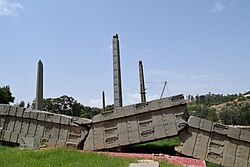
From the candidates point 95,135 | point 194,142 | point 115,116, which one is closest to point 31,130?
point 95,135

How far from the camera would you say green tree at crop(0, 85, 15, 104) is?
2595 cm

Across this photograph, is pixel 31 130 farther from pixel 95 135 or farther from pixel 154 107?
pixel 154 107

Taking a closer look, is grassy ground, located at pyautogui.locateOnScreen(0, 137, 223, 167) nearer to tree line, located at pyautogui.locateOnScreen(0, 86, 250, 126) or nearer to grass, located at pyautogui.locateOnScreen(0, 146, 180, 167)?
grass, located at pyautogui.locateOnScreen(0, 146, 180, 167)

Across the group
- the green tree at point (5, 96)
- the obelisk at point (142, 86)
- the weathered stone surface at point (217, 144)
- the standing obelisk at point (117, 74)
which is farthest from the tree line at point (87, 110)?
the weathered stone surface at point (217, 144)

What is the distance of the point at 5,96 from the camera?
1044 inches

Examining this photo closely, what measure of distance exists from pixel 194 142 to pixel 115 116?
7.89 ft

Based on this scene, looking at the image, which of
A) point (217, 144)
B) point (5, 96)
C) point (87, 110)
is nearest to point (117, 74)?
point (217, 144)

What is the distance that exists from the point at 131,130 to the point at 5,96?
20346 millimetres

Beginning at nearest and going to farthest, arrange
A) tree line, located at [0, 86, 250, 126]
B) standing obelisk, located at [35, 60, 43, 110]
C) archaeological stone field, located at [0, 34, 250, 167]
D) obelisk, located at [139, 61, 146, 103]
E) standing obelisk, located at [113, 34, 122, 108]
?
archaeological stone field, located at [0, 34, 250, 167] < standing obelisk, located at [113, 34, 122, 108] < standing obelisk, located at [35, 60, 43, 110] < obelisk, located at [139, 61, 146, 103] < tree line, located at [0, 86, 250, 126]

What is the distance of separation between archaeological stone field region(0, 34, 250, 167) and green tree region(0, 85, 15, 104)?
53.9 feet

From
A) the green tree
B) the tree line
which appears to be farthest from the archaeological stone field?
the green tree

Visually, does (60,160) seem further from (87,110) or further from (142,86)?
(87,110)

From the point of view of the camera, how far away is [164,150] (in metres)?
10.2

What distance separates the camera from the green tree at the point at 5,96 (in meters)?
26.0
